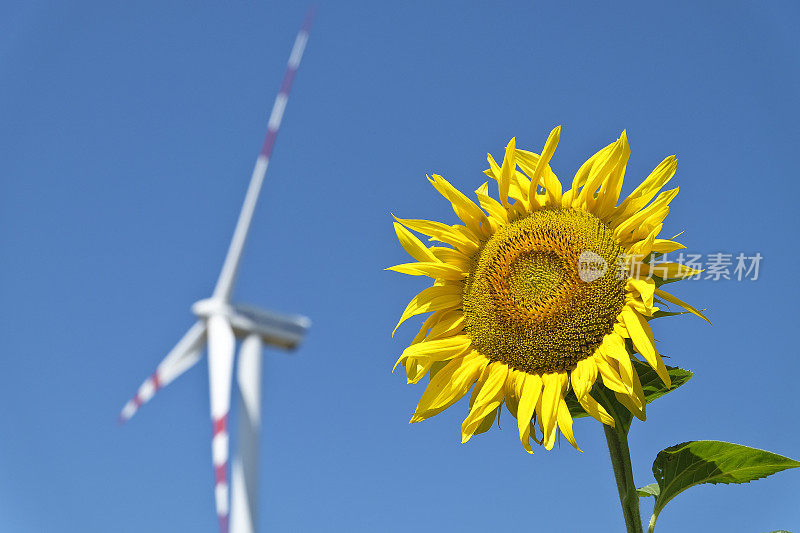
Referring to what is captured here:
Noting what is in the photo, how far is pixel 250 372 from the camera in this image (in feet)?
59.0

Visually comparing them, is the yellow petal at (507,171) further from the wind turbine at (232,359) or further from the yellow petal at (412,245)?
the wind turbine at (232,359)

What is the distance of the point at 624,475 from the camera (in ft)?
9.80

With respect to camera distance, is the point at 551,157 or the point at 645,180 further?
the point at 551,157

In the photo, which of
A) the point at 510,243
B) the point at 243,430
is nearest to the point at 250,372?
the point at 243,430

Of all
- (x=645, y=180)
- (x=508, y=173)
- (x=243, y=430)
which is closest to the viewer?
(x=645, y=180)

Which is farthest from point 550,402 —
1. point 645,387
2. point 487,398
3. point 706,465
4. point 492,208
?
point 492,208

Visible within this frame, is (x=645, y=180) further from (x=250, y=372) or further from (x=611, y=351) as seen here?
(x=250, y=372)

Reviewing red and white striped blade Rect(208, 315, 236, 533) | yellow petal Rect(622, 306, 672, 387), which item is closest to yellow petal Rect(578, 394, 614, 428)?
yellow petal Rect(622, 306, 672, 387)

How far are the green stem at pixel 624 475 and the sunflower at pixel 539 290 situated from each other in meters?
0.14

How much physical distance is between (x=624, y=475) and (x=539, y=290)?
0.79m

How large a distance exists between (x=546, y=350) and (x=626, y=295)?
0.37 meters

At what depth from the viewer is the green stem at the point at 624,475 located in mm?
2934

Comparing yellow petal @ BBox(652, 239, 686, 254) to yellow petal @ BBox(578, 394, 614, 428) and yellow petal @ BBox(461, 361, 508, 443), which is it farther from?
yellow petal @ BBox(461, 361, 508, 443)

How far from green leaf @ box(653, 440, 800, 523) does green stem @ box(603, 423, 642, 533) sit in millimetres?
279
